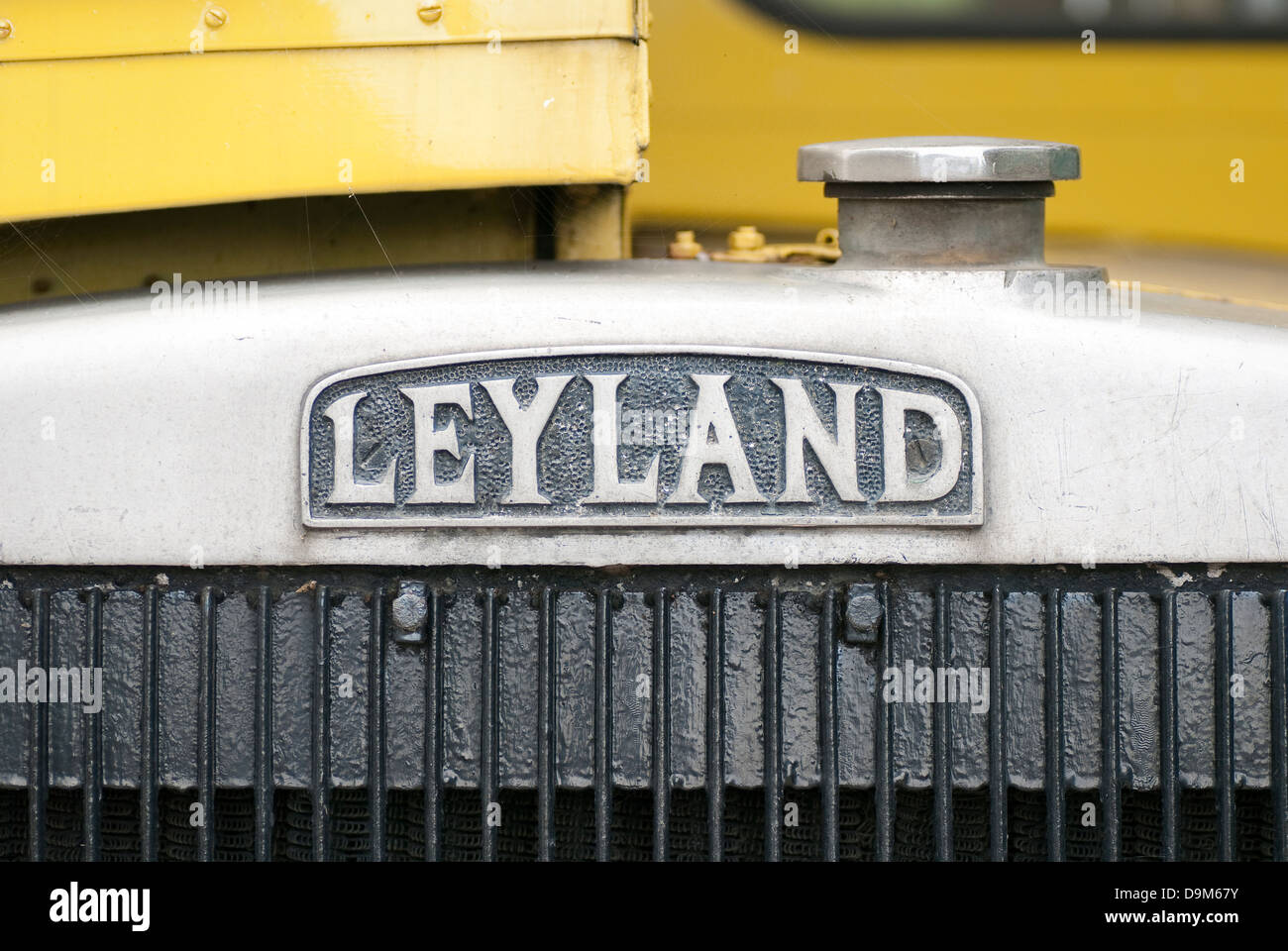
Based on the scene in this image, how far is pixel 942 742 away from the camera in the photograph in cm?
135

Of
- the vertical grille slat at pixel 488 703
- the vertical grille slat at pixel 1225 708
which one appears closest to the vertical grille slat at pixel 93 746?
the vertical grille slat at pixel 488 703

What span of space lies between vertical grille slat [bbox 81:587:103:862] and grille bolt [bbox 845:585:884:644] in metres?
0.66

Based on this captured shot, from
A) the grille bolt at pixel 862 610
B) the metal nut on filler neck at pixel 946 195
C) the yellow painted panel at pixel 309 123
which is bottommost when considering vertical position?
the grille bolt at pixel 862 610

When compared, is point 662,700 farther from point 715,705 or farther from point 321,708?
point 321,708

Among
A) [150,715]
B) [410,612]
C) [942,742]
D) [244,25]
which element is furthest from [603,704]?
[244,25]

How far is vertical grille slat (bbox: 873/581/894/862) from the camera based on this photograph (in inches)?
52.9

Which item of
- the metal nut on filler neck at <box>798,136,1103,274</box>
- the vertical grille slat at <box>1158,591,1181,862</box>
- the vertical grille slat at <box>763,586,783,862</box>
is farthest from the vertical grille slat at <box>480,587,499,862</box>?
the vertical grille slat at <box>1158,591,1181,862</box>

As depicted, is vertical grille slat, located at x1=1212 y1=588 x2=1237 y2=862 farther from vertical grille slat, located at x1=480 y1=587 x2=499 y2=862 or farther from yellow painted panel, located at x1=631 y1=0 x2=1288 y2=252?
yellow painted panel, located at x1=631 y1=0 x2=1288 y2=252

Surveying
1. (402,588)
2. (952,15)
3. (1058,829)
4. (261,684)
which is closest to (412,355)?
(402,588)

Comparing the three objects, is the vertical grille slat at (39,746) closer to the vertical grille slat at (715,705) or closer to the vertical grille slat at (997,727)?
the vertical grille slat at (715,705)

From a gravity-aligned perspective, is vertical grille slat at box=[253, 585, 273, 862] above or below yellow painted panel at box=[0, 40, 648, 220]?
below

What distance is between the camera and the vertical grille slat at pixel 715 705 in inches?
52.7

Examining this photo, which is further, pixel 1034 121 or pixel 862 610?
pixel 1034 121

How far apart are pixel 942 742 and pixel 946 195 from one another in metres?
0.50
